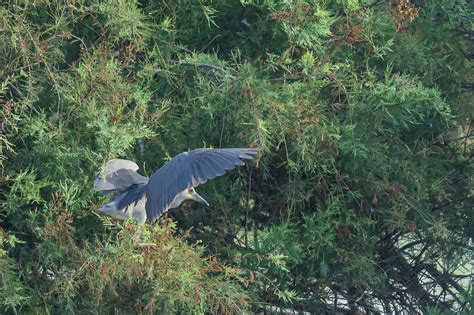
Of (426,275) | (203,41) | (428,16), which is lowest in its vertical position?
(426,275)

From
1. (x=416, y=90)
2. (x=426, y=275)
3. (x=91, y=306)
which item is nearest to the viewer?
(x=91, y=306)

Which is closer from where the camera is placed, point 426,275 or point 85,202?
point 85,202

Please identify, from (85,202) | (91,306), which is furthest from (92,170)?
(91,306)

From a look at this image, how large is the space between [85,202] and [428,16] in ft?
7.67

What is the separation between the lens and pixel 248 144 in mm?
5766

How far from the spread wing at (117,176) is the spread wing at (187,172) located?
183 mm

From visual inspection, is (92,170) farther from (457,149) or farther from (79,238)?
(457,149)

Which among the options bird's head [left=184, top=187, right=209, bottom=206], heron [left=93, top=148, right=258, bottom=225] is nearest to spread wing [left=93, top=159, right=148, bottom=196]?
heron [left=93, top=148, right=258, bottom=225]

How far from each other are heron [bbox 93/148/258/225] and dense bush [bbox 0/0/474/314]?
0.31 ft

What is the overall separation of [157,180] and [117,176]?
0.87ft

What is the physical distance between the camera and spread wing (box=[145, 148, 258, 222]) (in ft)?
16.8

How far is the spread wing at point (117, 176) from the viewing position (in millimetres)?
5492

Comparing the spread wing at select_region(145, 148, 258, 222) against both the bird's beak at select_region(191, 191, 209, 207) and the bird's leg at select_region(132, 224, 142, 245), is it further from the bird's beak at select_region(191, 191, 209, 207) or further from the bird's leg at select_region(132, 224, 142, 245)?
the bird's beak at select_region(191, 191, 209, 207)

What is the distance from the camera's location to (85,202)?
562 centimetres
